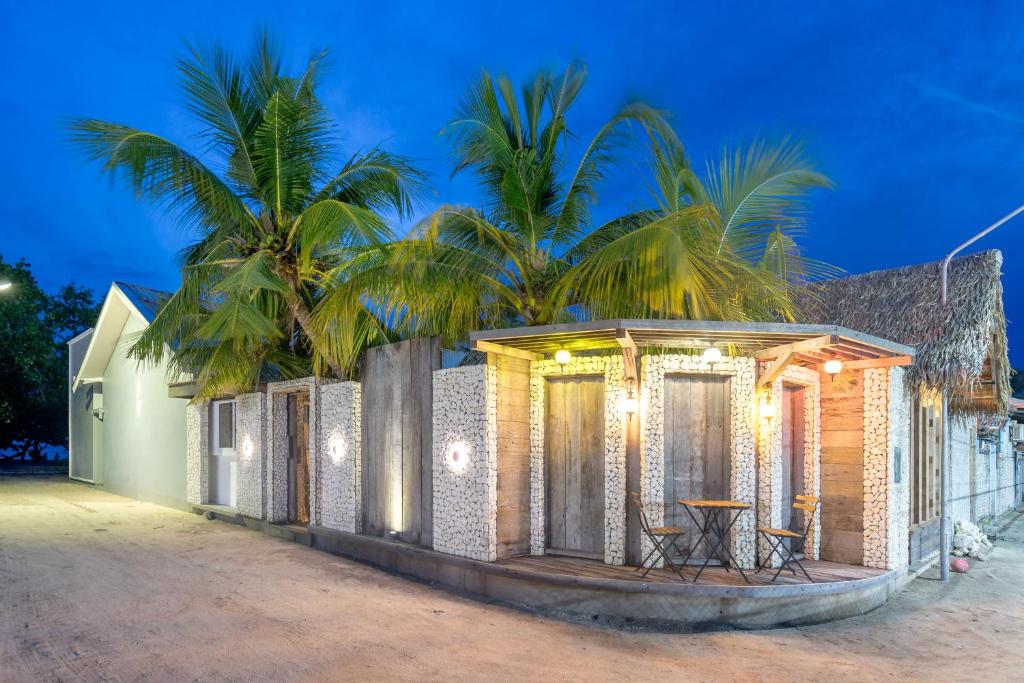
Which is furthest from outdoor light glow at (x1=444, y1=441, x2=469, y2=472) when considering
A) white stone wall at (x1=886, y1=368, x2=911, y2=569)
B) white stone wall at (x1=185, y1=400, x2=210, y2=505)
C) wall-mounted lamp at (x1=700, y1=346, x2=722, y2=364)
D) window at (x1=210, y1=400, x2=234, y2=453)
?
white stone wall at (x1=185, y1=400, x2=210, y2=505)

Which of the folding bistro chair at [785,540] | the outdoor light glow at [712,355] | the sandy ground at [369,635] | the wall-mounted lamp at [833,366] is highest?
the outdoor light glow at [712,355]

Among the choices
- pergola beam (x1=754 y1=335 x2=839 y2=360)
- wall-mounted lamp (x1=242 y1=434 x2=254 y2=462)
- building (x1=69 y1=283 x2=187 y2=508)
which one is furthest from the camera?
building (x1=69 y1=283 x2=187 y2=508)

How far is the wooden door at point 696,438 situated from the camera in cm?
770

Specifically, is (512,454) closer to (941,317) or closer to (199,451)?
(941,317)

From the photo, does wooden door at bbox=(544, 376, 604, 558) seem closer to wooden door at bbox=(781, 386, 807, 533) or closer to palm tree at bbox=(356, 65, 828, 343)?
palm tree at bbox=(356, 65, 828, 343)

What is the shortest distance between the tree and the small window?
43.5 ft

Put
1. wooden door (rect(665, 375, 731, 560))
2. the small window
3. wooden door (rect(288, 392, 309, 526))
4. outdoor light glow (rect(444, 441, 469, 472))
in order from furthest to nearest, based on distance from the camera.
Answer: the small window → wooden door (rect(288, 392, 309, 526)) → outdoor light glow (rect(444, 441, 469, 472)) → wooden door (rect(665, 375, 731, 560))

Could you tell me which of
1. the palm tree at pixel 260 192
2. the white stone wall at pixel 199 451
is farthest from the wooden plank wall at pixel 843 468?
the white stone wall at pixel 199 451

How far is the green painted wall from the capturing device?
15.6m

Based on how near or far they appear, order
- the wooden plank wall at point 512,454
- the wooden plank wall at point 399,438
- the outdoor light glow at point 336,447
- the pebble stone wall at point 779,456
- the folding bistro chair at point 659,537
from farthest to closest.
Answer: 1. the outdoor light glow at point 336,447
2. the wooden plank wall at point 399,438
3. the wooden plank wall at point 512,454
4. the pebble stone wall at point 779,456
5. the folding bistro chair at point 659,537

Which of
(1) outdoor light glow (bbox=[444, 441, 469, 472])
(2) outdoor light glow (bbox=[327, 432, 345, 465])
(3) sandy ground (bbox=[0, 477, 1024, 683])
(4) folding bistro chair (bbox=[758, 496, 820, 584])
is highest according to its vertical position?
(1) outdoor light glow (bbox=[444, 441, 469, 472])

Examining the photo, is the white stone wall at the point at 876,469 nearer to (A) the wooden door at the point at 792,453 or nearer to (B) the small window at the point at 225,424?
(A) the wooden door at the point at 792,453

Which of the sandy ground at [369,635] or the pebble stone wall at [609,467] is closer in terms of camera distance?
the sandy ground at [369,635]

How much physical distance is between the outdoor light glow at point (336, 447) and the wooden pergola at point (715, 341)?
3.54 meters
